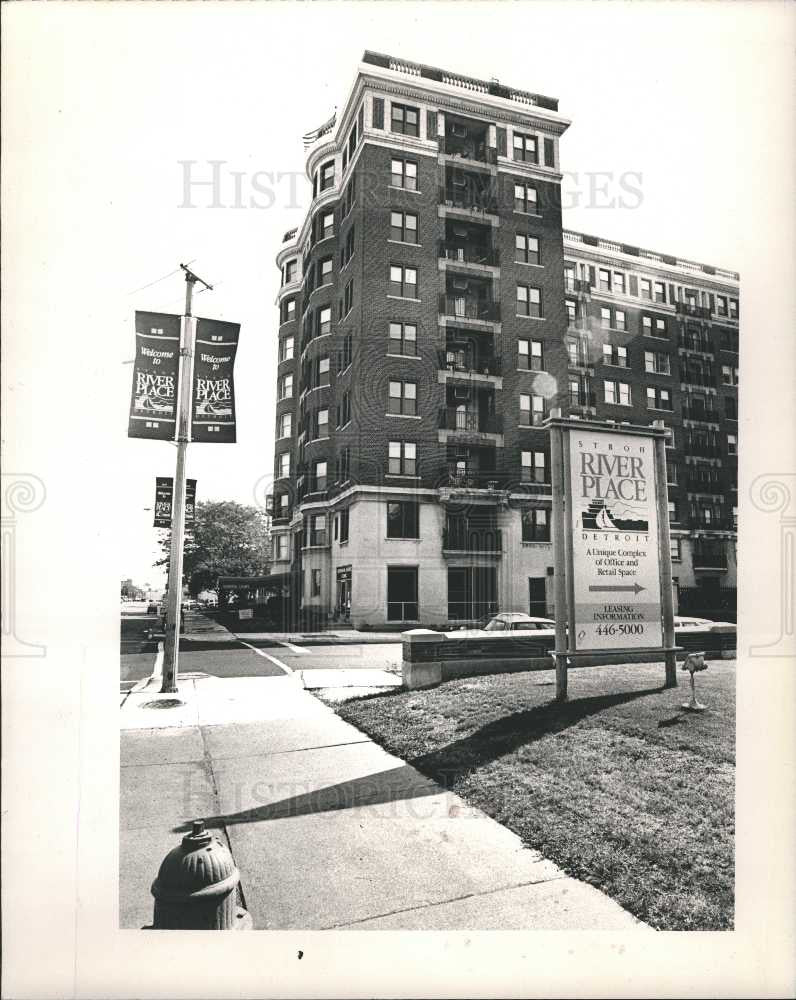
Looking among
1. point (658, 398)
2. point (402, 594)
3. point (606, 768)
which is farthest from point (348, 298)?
point (606, 768)

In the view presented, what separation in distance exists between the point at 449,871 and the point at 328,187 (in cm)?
466

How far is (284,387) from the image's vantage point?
4.42m

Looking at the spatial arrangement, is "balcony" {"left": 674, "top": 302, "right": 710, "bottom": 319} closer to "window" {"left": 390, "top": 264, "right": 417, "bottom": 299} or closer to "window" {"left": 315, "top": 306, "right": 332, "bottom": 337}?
"window" {"left": 390, "top": 264, "right": 417, "bottom": 299}

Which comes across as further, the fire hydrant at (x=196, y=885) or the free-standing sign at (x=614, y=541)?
the free-standing sign at (x=614, y=541)

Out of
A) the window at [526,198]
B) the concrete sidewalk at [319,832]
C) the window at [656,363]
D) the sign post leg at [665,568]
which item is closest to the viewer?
the concrete sidewalk at [319,832]

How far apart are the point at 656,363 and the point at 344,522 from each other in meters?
3.67

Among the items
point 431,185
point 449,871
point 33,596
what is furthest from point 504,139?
point 449,871

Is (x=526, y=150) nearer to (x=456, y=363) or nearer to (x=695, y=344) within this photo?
(x=456, y=363)

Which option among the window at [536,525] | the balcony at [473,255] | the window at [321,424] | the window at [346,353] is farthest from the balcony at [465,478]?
the balcony at [473,255]

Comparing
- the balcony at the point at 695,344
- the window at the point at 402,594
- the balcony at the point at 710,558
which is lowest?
the window at the point at 402,594

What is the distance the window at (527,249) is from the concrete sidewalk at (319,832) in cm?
438

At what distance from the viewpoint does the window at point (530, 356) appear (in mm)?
5484

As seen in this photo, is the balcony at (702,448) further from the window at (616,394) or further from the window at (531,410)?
the window at (531,410)

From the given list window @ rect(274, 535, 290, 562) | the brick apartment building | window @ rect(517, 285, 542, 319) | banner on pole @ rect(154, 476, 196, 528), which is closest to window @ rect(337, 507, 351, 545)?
the brick apartment building
